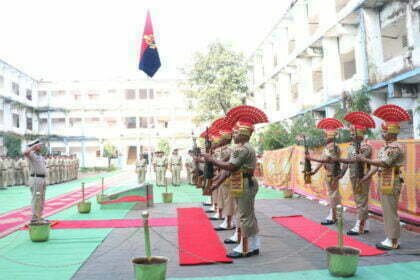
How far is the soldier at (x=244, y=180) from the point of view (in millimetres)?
5902

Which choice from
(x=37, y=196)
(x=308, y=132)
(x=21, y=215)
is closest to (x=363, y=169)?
(x=37, y=196)

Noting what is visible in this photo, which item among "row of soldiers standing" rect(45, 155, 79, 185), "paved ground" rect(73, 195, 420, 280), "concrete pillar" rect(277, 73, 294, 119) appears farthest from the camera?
"concrete pillar" rect(277, 73, 294, 119)

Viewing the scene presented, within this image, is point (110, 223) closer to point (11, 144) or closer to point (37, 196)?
point (37, 196)

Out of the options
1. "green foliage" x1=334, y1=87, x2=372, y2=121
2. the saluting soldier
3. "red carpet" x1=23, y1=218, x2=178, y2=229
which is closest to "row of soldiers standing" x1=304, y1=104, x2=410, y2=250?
"red carpet" x1=23, y1=218, x2=178, y2=229

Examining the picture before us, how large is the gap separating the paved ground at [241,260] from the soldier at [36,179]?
5.19 ft

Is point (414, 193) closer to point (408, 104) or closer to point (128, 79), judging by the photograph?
point (408, 104)

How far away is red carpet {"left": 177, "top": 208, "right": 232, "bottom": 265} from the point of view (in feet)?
18.8

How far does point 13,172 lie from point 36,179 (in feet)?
48.7

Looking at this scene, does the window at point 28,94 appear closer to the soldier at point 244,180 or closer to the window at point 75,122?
the window at point 75,122

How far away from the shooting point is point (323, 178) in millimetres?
11844

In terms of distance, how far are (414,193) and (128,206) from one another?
694cm

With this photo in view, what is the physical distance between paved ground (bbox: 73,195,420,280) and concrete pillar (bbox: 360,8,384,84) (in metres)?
7.94

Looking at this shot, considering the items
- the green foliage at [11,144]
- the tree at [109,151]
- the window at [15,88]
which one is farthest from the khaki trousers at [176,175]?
the tree at [109,151]

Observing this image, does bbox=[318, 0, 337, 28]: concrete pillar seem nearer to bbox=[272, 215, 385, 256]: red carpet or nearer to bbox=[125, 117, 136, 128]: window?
bbox=[272, 215, 385, 256]: red carpet
